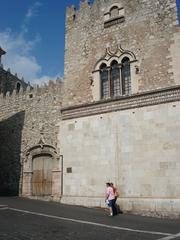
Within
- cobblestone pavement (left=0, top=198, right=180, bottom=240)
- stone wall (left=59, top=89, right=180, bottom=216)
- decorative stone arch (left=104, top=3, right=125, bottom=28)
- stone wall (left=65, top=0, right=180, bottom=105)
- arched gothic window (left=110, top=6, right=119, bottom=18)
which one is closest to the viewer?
cobblestone pavement (left=0, top=198, right=180, bottom=240)

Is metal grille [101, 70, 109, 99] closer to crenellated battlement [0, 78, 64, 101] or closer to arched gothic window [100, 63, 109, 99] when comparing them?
arched gothic window [100, 63, 109, 99]

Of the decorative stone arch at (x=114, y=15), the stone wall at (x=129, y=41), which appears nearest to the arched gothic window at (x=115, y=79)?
the stone wall at (x=129, y=41)

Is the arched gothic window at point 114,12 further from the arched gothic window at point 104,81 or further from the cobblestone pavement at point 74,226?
the cobblestone pavement at point 74,226

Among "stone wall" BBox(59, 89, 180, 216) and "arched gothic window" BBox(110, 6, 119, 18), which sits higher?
"arched gothic window" BBox(110, 6, 119, 18)

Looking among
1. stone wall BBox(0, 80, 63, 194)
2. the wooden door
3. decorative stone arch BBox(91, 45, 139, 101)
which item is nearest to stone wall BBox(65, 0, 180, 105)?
decorative stone arch BBox(91, 45, 139, 101)

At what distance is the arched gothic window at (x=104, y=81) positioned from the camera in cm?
1389

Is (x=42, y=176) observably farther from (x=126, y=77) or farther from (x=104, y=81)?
(x=126, y=77)

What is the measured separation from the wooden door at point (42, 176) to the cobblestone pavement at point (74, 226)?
3.94 meters

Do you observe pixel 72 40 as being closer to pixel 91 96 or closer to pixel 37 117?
pixel 91 96

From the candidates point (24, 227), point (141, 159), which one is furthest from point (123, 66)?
point (24, 227)

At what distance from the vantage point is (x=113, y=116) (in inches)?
516

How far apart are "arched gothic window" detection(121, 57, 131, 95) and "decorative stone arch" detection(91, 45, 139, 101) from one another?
237 mm

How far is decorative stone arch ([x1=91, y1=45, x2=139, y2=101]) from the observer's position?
→ 42.6 ft

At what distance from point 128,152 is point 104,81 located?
387 cm
